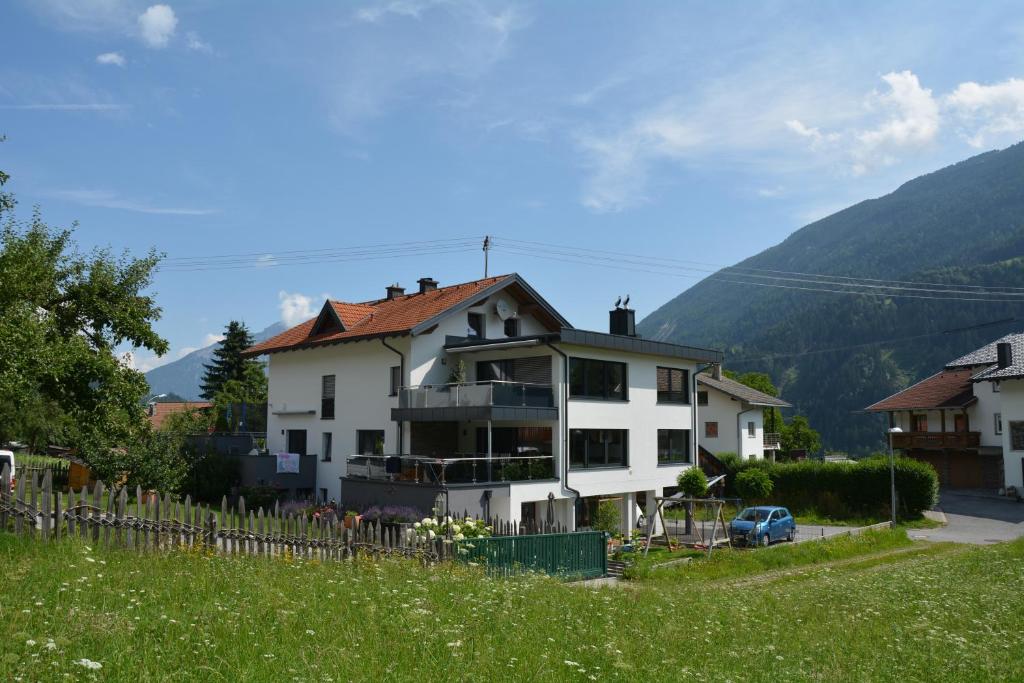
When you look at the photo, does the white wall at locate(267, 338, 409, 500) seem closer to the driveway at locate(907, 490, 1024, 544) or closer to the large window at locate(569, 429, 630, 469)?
the large window at locate(569, 429, 630, 469)

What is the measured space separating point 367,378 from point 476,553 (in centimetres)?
1582

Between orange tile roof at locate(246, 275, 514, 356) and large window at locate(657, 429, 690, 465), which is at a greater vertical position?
orange tile roof at locate(246, 275, 514, 356)

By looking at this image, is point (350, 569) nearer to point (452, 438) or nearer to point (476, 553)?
point (476, 553)

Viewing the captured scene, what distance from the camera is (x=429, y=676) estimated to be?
7.60m

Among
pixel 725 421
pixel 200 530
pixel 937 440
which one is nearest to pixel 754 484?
pixel 725 421

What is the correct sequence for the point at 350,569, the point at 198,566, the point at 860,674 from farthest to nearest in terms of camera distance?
the point at 350,569 < the point at 198,566 < the point at 860,674

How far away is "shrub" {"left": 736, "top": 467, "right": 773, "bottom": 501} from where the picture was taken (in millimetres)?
37219

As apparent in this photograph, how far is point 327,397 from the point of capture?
115 feet

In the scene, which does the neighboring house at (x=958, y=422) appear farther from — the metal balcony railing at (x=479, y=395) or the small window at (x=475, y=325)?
the metal balcony railing at (x=479, y=395)

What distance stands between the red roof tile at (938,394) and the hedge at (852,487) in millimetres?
16841

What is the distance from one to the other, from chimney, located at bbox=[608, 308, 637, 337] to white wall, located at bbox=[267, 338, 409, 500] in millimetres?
10022

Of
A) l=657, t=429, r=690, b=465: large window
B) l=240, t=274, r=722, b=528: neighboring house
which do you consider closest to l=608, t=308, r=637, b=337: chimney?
l=240, t=274, r=722, b=528: neighboring house

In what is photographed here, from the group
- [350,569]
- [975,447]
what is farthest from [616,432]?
[975,447]

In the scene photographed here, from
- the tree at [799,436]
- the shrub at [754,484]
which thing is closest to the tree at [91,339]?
the shrub at [754,484]
